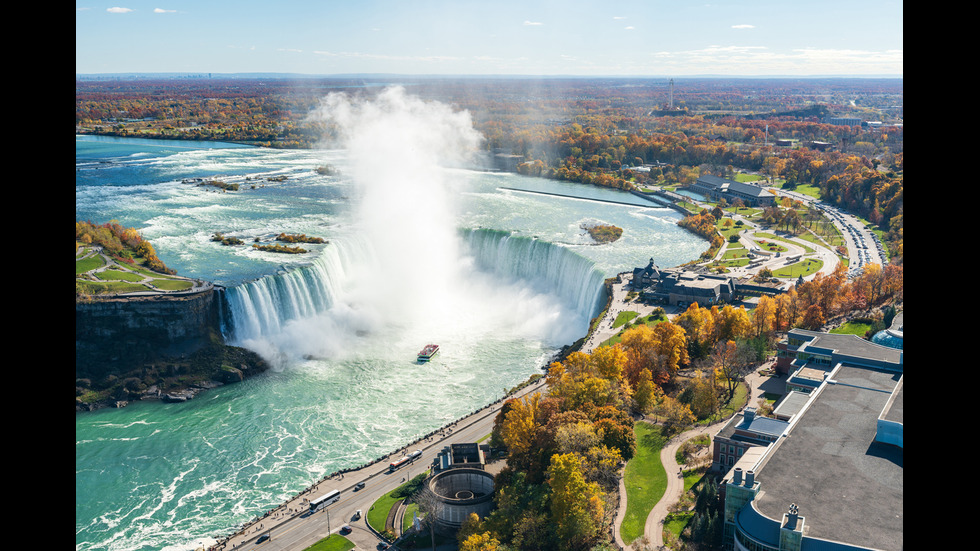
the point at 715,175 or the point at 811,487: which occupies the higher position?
the point at 715,175

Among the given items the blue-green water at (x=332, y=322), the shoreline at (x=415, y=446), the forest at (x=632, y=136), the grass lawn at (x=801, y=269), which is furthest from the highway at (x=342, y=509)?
the forest at (x=632, y=136)

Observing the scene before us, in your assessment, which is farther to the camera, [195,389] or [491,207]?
[491,207]

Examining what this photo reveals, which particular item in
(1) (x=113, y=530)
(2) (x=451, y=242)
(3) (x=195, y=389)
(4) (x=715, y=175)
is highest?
(4) (x=715, y=175)

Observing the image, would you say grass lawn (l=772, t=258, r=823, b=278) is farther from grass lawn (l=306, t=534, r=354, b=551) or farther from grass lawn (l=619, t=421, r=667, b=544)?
grass lawn (l=306, t=534, r=354, b=551)

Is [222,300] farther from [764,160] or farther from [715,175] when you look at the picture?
[764,160]

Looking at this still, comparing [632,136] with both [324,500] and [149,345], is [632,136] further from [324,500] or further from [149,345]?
[324,500]
